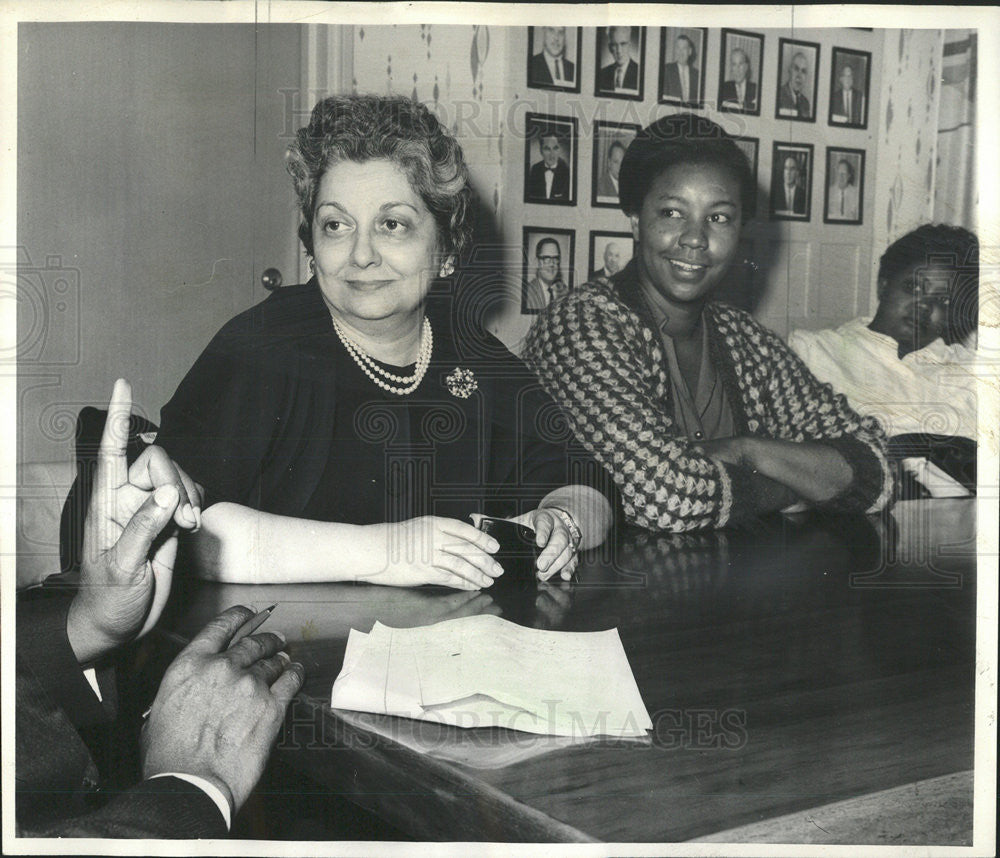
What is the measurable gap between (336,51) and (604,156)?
0.59m

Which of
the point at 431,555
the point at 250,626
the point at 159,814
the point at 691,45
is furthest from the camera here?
the point at 691,45

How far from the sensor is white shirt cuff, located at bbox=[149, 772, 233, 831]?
65.6 inches

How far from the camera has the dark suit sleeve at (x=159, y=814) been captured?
166 centimetres

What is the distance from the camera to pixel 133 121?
6.35ft

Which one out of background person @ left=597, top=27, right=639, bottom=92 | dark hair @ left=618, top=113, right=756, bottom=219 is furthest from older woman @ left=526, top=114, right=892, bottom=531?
background person @ left=597, top=27, right=639, bottom=92

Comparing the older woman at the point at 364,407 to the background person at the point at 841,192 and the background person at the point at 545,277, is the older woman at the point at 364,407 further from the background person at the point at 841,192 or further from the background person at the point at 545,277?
the background person at the point at 841,192

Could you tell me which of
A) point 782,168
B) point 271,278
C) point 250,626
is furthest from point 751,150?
point 250,626

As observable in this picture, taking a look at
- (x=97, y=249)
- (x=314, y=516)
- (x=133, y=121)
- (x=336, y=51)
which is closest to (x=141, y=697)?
(x=314, y=516)

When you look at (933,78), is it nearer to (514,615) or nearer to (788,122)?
(788,122)

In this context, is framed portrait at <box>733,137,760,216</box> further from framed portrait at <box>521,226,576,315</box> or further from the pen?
the pen

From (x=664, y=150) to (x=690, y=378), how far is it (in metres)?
0.49

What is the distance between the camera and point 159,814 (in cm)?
168

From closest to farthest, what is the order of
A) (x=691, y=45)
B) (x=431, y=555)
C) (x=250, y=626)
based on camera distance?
(x=250, y=626), (x=431, y=555), (x=691, y=45)

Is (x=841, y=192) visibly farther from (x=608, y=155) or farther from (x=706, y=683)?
(x=706, y=683)
